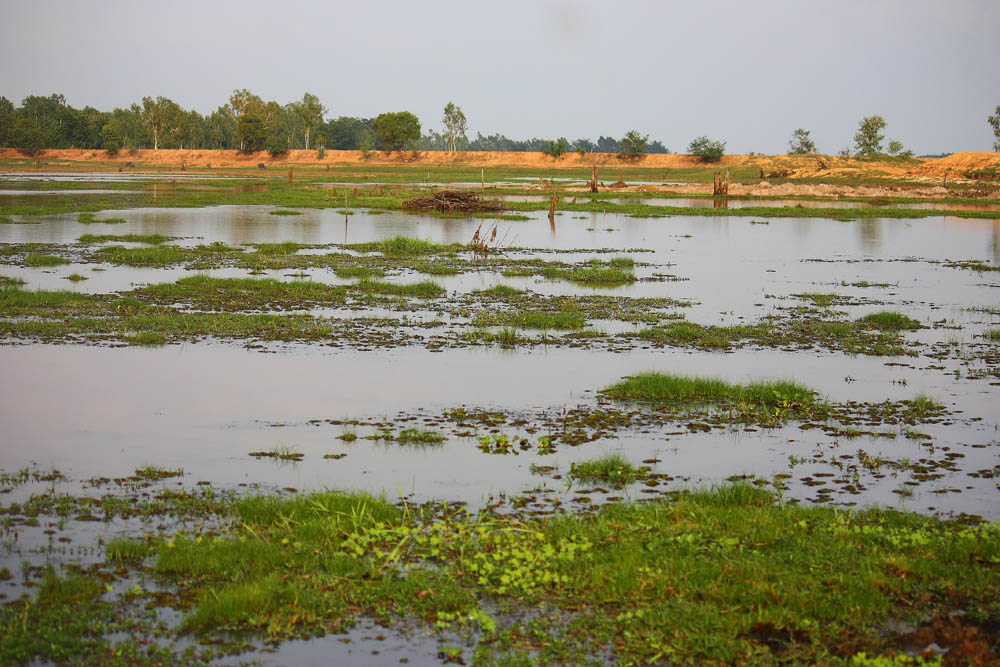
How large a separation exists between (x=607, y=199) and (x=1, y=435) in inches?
2147

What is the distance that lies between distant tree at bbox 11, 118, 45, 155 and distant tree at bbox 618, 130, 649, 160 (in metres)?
82.4

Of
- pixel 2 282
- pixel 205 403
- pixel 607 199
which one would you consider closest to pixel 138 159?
pixel 607 199

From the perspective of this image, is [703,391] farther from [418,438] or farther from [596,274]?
[596,274]

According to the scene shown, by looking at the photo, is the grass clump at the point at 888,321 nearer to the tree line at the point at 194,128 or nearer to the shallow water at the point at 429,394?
the shallow water at the point at 429,394

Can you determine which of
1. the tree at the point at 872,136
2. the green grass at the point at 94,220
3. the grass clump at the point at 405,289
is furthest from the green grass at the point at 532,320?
the tree at the point at 872,136

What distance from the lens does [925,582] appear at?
252 inches

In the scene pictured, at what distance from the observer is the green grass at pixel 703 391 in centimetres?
1174

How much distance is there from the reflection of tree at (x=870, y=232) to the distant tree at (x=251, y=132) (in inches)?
3953

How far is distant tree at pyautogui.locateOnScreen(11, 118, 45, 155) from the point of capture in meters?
124

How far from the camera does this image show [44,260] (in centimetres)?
2402

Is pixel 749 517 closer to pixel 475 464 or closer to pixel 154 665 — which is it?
pixel 475 464

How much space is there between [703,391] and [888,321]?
25.4ft

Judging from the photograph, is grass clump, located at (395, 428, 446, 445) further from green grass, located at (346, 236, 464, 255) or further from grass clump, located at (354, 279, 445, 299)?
green grass, located at (346, 236, 464, 255)

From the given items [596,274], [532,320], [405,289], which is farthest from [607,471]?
[596,274]
